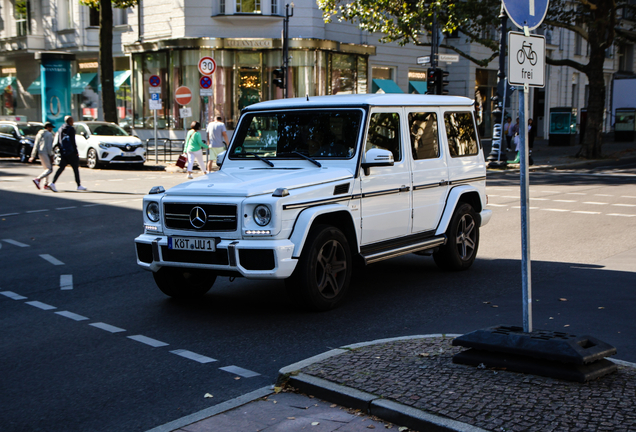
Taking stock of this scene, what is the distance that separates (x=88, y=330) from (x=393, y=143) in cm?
361

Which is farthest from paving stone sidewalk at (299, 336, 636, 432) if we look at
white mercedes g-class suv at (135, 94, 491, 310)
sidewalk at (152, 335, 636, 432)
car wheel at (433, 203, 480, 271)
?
car wheel at (433, 203, 480, 271)

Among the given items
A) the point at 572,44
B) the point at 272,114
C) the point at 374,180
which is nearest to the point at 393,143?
the point at 374,180

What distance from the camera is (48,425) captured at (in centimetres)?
428

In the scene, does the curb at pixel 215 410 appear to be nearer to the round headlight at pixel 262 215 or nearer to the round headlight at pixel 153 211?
the round headlight at pixel 262 215

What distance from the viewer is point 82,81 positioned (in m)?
41.2

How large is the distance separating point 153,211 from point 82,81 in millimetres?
36891

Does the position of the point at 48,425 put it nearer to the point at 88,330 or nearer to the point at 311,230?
the point at 88,330

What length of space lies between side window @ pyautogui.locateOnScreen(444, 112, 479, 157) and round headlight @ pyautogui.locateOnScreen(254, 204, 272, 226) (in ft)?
10.6

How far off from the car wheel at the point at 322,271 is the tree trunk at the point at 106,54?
25.1 metres

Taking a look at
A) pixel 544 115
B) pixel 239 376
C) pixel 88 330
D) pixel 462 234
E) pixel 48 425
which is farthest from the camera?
pixel 544 115

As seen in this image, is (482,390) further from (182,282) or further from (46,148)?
(46,148)

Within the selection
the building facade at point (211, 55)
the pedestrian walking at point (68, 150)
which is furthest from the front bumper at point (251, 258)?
the building facade at point (211, 55)

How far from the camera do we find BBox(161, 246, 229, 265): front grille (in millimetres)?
6422

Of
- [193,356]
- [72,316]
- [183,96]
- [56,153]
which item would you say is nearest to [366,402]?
[193,356]
